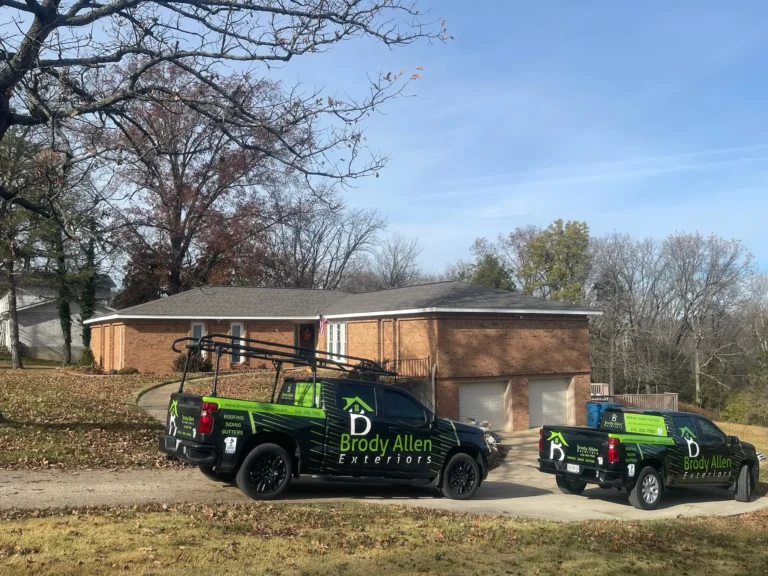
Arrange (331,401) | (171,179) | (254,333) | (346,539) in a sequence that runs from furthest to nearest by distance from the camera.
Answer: (171,179)
(254,333)
(331,401)
(346,539)

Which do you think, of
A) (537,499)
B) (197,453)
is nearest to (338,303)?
(537,499)

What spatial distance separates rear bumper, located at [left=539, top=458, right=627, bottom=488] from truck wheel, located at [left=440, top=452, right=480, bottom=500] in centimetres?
198

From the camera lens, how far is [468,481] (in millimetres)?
12523

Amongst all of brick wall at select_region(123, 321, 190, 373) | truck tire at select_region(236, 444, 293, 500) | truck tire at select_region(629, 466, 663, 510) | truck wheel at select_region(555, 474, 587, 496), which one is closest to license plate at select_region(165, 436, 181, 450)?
truck tire at select_region(236, 444, 293, 500)

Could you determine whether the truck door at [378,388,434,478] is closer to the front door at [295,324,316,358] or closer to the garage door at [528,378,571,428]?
the garage door at [528,378,571,428]

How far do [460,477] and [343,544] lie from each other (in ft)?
17.1

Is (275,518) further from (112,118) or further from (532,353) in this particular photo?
(532,353)

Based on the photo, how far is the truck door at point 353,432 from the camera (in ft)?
36.8

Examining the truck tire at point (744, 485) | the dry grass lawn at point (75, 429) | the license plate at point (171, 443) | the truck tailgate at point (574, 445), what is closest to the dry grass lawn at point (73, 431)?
the dry grass lawn at point (75, 429)

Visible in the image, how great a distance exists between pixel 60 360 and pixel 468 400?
37636 millimetres

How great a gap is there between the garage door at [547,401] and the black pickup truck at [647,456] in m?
12.6

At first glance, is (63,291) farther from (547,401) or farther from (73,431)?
(73,431)

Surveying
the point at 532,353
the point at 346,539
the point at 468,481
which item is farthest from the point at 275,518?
the point at 532,353

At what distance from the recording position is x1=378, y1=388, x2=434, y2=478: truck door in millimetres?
11773
